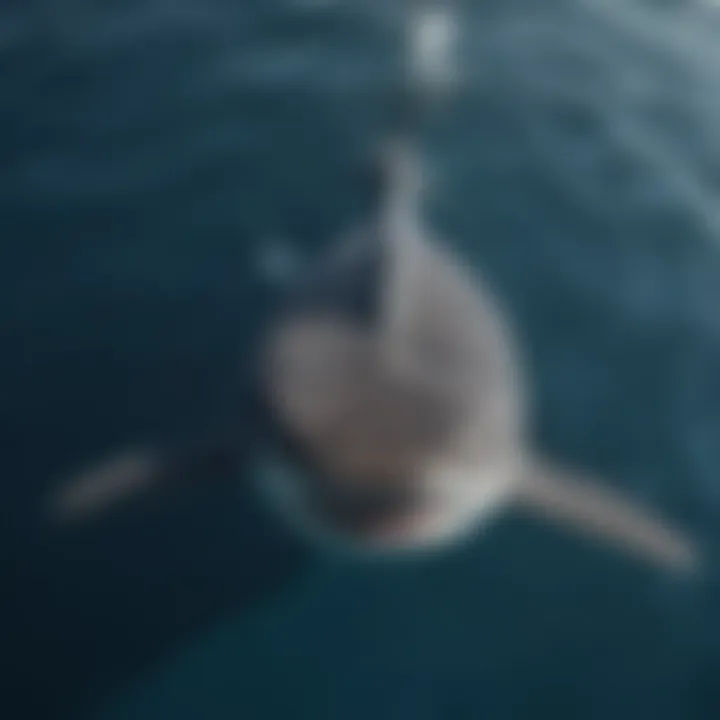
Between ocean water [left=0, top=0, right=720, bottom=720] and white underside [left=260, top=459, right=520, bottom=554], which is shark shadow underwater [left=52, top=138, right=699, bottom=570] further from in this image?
ocean water [left=0, top=0, right=720, bottom=720]

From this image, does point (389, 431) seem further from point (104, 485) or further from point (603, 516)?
point (104, 485)

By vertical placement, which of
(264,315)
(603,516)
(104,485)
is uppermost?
(264,315)

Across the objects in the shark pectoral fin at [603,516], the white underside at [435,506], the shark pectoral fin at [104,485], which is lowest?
the shark pectoral fin at [603,516]

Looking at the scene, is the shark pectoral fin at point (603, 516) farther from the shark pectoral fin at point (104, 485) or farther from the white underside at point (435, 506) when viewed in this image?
the shark pectoral fin at point (104, 485)

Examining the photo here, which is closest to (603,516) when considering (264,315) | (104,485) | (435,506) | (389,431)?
(435,506)

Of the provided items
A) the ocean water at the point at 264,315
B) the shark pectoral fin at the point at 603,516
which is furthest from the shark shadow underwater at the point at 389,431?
the ocean water at the point at 264,315

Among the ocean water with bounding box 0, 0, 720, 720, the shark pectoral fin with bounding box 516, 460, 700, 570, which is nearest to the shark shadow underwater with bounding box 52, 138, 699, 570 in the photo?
the shark pectoral fin with bounding box 516, 460, 700, 570

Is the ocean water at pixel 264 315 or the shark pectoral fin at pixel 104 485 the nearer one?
the ocean water at pixel 264 315
